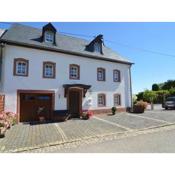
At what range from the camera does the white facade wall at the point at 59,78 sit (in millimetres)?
13484

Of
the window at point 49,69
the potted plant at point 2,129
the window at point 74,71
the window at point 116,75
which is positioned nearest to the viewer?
the potted plant at point 2,129

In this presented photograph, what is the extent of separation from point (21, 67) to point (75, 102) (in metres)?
5.63

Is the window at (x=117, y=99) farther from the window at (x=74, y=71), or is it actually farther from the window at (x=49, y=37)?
the window at (x=49, y=37)

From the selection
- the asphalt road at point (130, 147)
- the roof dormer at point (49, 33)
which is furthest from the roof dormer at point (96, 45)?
the asphalt road at point (130, 147)

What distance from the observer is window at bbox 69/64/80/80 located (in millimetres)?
16405

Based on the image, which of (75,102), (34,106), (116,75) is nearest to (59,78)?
(75,102)

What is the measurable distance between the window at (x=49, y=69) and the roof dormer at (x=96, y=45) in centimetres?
495

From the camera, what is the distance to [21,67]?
1406cm

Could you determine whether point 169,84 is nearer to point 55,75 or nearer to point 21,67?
point 55,75

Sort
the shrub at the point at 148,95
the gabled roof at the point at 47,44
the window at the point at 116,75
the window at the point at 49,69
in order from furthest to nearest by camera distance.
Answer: the shrub at the point at 148,95
the window at the point at 116,75
the window at the point at 49,69
the gabled roof at the point at 47,44

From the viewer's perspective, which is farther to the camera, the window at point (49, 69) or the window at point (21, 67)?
the window at point (49, 69)

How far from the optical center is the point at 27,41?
14.6m
